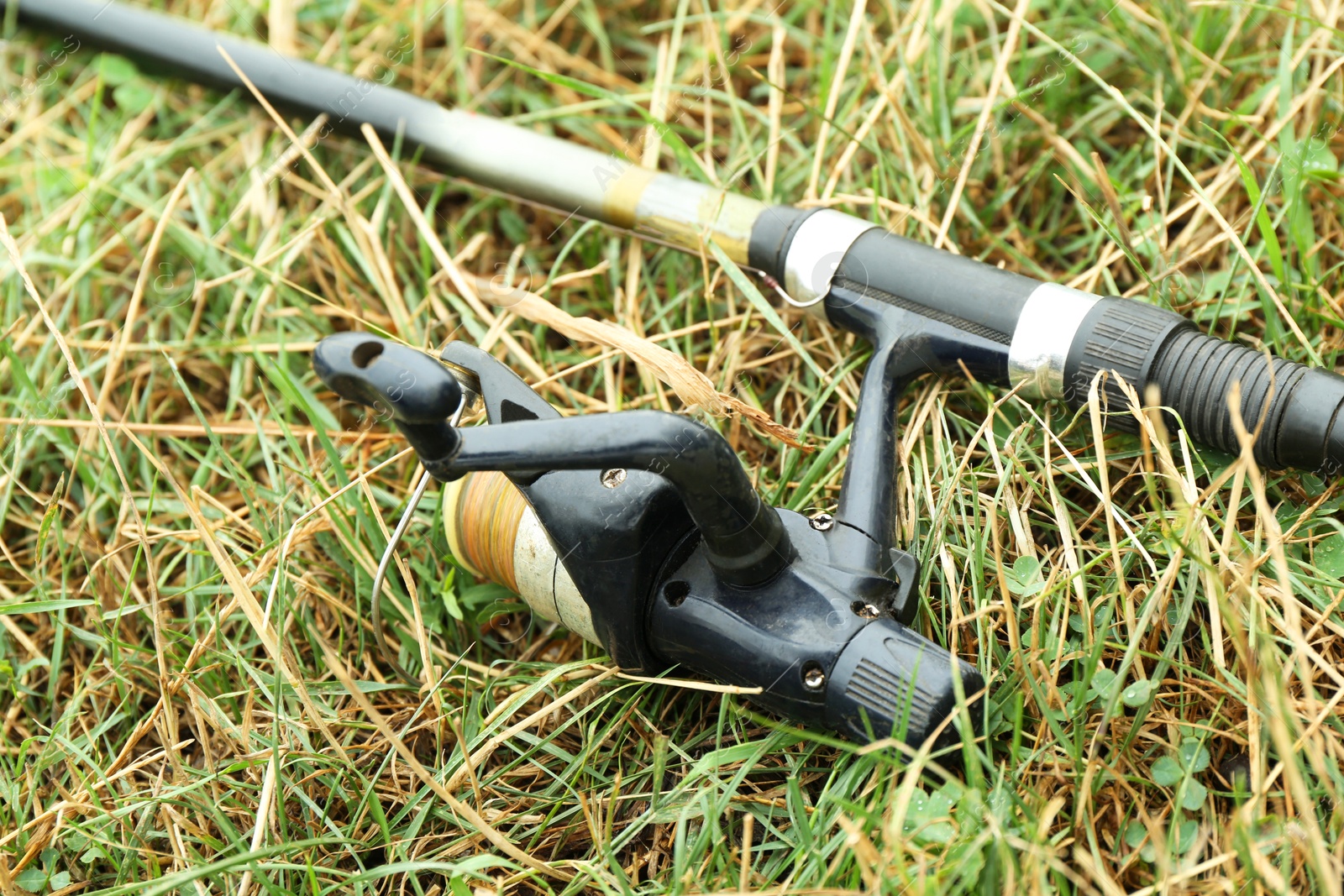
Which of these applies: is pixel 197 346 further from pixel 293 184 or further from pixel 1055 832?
pixel 1055 832

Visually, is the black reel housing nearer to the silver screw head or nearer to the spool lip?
the silver screw head

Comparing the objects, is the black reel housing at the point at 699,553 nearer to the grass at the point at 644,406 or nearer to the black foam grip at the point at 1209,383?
the grass at the point at 644,406

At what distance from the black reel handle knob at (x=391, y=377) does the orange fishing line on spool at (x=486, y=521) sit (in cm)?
35

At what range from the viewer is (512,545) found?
→ 1836 mm

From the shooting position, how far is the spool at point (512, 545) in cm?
180

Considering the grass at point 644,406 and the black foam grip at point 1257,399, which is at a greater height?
the black foam grip at point 1257,399

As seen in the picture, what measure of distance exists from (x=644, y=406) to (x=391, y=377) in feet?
2.72

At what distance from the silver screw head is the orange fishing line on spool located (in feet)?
1.73

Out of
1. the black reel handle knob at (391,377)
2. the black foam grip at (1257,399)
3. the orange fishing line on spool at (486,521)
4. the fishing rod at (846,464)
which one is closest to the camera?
the black reel handle knob at (391,377)

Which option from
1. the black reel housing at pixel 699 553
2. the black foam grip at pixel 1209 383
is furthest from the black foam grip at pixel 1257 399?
the black reel housing at pixel 699 553

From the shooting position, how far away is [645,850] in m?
1.78

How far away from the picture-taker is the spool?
70.7 inches

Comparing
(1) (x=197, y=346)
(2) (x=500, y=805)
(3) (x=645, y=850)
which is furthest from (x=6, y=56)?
(3) (x=645, y=850)

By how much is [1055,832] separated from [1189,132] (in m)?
1.52
